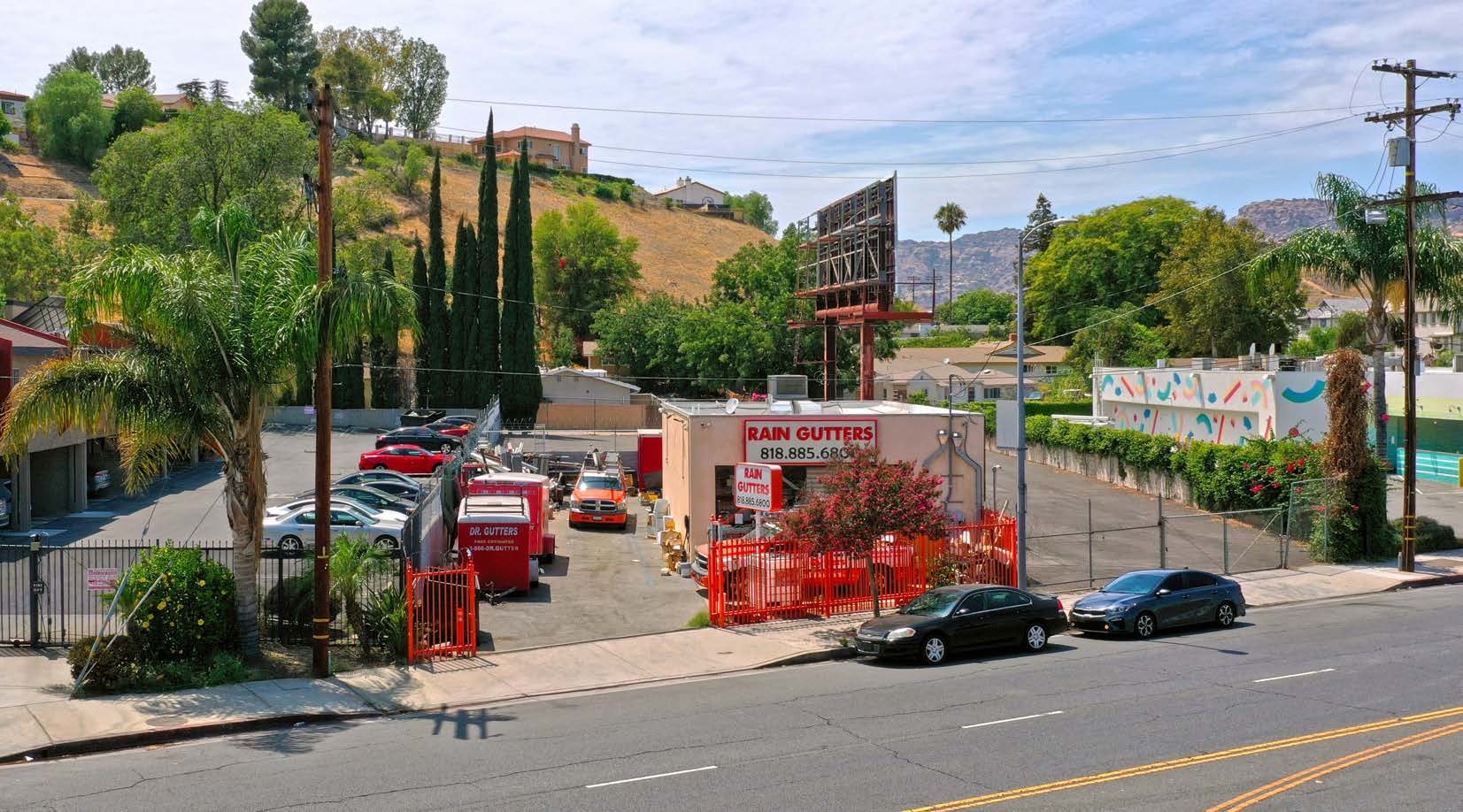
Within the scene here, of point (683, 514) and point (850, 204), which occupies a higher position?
point (850, 204)

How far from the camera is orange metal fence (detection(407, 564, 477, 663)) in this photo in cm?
1903

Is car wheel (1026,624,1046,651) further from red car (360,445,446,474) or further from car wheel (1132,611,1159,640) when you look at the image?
red car (360,445,446,474)

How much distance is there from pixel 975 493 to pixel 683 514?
787 centimetres

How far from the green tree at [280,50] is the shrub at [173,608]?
132075 millimetres

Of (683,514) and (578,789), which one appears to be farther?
(683,514)

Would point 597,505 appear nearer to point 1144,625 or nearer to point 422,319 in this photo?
point 1144,625

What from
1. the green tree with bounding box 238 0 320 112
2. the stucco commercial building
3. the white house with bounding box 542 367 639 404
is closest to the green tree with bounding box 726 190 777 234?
the green tree with bounding box 238 0 320 112

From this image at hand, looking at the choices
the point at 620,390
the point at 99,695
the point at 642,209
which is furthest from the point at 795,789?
the point at 642,209

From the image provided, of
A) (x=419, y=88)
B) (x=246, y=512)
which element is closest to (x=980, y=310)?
(x=419, y=88)

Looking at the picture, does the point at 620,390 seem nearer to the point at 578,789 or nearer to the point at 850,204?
the point at 850,204

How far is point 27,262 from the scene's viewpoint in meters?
65.1

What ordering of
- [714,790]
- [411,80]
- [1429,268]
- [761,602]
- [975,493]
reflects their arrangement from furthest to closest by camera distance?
[411,80]
[1429,268]
[975,493]
[761,602]
[714,790]

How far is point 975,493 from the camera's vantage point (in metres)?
29.9

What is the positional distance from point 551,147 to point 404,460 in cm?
13022
